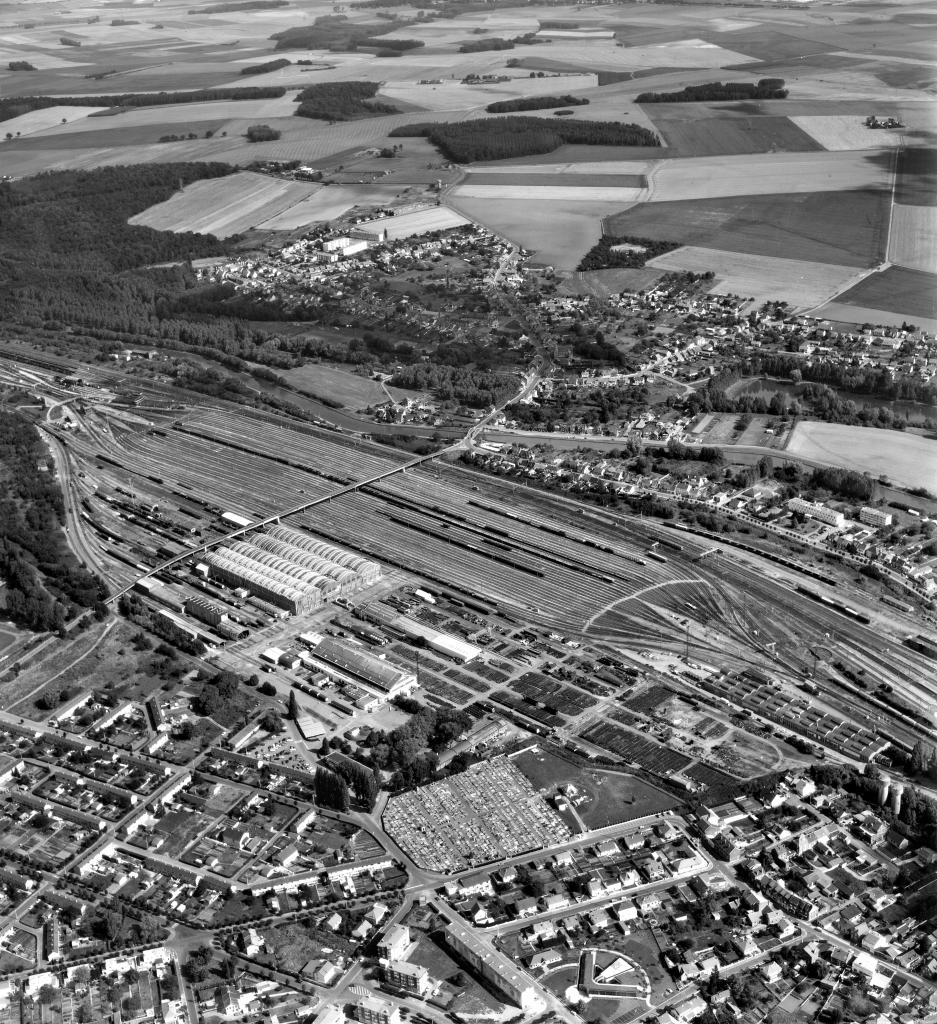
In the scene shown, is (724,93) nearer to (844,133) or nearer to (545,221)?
(844,133)

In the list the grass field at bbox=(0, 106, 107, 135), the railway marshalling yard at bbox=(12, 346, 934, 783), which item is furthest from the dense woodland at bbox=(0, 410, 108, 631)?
the grass field at bbox=(0, 106, 107, 135)

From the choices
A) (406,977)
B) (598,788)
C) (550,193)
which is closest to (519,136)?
(550,193)

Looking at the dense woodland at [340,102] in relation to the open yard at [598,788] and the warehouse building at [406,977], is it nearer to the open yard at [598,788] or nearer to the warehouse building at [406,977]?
the open yard at [598,788]

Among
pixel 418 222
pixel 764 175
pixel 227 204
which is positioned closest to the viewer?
pixel 418 222

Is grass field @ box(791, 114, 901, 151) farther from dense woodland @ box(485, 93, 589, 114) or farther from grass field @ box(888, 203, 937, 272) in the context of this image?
dense woodland @ box(485, 93, 589, 114)

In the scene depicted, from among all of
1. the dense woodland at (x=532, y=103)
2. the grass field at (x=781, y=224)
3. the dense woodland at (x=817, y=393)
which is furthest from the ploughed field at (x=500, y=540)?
the dense woodland at (x=532, y=103)

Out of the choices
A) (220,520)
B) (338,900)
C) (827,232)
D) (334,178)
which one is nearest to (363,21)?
(334,178)
